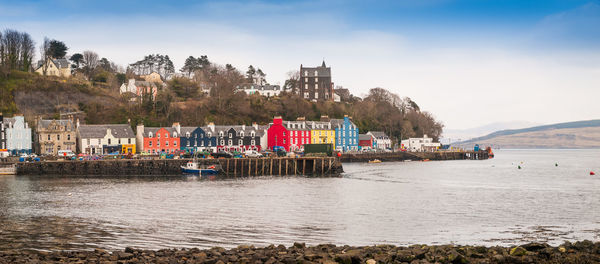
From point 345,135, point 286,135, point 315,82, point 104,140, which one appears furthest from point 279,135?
point 315,82

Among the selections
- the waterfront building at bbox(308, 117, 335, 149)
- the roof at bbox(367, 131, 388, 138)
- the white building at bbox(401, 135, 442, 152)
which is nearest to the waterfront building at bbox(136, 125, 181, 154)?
the waterfront building at bbox(308, 117, 335, 149)

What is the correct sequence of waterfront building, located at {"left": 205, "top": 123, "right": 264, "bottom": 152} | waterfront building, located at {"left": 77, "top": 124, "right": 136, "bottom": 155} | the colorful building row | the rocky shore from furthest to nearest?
1. the colorful building row
2. waterfront building, located at {"left": 205, "top": 123, "right": 264, "bottom": 152}
3. waterfront building, located at {"left": 77, "top": 124, "right": 136, "bottom": 155}
4. the rocky shore

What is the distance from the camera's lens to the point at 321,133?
103938mm

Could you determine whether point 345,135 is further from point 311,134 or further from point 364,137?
point 311,134

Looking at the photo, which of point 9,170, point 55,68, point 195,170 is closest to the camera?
point 9,170

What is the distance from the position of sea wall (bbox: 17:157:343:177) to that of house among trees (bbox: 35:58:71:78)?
51.4 m

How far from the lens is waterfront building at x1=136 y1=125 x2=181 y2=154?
84750mm

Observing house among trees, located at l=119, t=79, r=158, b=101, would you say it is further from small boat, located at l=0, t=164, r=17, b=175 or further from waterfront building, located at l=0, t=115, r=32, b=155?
small boat, located at l=0, t=164, r=17, b=175

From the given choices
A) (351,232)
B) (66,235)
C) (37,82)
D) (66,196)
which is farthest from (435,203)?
(37,82)

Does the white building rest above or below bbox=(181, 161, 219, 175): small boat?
above

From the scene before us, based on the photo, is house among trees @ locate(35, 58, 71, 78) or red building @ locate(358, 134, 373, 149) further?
red building @ locate(358, 134, 373, 149)

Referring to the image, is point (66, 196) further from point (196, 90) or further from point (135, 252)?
point (196, 90)

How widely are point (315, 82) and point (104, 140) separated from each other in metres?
61.8

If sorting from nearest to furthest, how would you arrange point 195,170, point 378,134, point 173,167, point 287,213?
point 287,213
point 195,170
point 173,167
point 378,134
